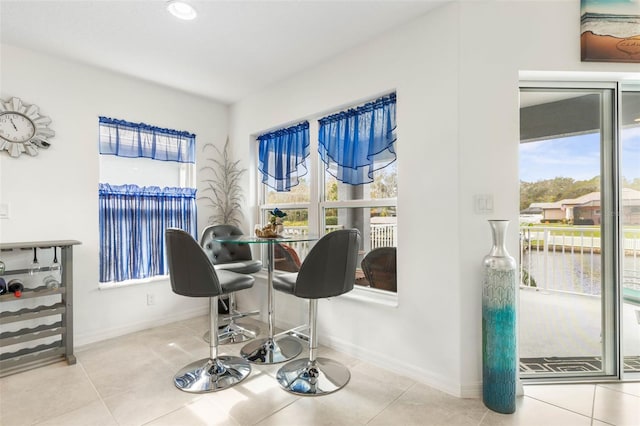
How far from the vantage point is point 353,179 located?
2.77 m

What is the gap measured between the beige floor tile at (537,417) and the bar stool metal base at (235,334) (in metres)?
2.10

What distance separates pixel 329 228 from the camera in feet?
10.2

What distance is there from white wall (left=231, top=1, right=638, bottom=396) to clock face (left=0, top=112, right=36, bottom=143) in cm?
311

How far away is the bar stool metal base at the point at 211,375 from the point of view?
7.02 feet

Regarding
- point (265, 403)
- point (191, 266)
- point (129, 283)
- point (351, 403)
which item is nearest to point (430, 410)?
point (351, 403)

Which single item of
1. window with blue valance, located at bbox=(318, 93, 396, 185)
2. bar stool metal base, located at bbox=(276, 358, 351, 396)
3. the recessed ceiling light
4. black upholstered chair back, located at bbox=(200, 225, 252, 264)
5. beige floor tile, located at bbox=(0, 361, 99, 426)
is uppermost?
the recessed ceiling light

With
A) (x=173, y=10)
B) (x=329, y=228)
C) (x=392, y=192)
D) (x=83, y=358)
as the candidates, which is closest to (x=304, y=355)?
(x=329, y=228)

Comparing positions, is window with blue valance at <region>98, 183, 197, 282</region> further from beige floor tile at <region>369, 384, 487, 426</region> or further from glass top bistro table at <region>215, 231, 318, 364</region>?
beige floor tile at <region>369, 384, 487, 426</region>

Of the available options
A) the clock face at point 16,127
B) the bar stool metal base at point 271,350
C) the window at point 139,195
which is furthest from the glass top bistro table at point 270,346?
the clock face at point 16,127

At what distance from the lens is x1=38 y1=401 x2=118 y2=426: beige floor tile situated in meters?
1.80

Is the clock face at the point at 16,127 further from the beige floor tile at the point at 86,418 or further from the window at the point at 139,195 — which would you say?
the beige floor tile at the point at 86,418

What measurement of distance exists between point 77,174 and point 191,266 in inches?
72.9

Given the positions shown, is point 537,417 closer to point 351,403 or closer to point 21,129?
point 351,403

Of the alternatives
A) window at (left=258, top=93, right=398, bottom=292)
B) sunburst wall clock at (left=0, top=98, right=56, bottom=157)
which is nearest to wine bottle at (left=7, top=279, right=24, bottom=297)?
sunburst wall clock at (left=0, top=98, right=56, bottom=157)
